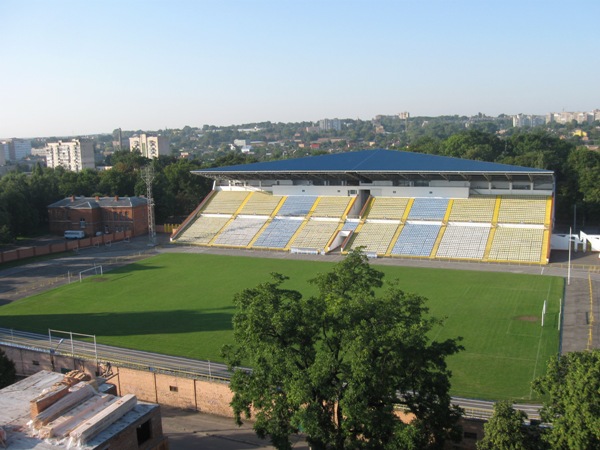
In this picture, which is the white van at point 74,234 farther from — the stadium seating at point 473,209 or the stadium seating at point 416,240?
the stadium seating at point 473,209

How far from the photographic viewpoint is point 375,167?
57.3 meters

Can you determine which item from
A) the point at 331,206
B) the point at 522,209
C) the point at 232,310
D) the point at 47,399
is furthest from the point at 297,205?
the point at 47,399

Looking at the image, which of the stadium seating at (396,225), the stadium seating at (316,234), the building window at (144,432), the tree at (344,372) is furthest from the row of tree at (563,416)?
the stadium seating at (316,234)

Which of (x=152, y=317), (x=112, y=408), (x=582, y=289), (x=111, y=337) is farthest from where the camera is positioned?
(x=582, y=289)

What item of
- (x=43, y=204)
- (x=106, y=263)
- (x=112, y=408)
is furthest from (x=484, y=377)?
(x=43, y=204)

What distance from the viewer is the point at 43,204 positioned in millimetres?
72938

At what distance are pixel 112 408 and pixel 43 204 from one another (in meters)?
63.6

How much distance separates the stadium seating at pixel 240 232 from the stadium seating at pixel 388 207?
40.3ft

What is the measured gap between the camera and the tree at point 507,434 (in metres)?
14.3

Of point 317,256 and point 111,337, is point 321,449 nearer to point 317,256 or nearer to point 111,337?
point 111,337

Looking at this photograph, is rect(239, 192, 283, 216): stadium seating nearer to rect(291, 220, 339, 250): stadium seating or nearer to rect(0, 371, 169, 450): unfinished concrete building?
rect(291, 220, 339, 250): stadium seating

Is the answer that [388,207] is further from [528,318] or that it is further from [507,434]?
[507,434]

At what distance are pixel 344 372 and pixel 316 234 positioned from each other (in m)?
41.2

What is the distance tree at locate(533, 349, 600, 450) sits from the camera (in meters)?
13.4
